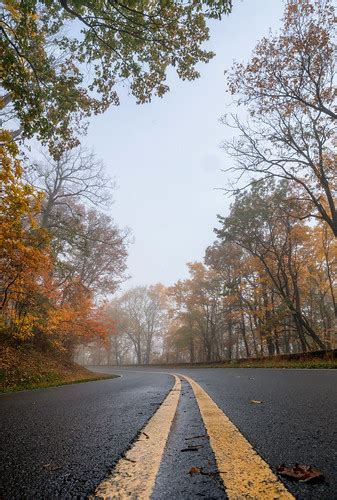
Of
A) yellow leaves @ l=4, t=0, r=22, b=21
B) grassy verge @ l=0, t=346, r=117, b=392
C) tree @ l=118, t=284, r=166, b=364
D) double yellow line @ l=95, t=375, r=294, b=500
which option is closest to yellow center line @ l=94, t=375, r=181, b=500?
double yellow line @ l=95, t=375, r=294, b=500

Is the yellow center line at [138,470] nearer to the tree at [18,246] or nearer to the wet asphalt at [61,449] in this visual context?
the wet asphalt at [61,449]

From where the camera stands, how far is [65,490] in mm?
1196

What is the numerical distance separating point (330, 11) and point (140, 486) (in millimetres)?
16071

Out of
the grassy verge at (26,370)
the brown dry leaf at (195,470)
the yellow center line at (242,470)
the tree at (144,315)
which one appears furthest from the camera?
the tree at (144,315)

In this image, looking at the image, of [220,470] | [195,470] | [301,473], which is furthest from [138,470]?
[301,473]

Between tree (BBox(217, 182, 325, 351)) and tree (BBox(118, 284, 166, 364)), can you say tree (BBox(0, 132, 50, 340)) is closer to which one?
tree (BBox(217, 182, 325, 351))

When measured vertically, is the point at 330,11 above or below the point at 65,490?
above

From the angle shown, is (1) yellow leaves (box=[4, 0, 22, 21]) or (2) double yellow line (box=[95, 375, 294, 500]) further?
(1) yellow leaves (box=[4, 0, 22, 21])

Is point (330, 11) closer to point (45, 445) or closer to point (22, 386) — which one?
point (45, 445)

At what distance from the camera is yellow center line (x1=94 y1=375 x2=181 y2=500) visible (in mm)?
1125

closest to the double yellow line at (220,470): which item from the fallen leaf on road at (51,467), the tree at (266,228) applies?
the fallen leaf on road at (51,467)

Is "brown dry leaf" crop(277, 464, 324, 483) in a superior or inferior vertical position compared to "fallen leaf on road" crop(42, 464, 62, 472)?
superior

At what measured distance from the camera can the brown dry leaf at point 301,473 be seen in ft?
3.95

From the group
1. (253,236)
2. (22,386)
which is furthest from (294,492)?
(253,236)
